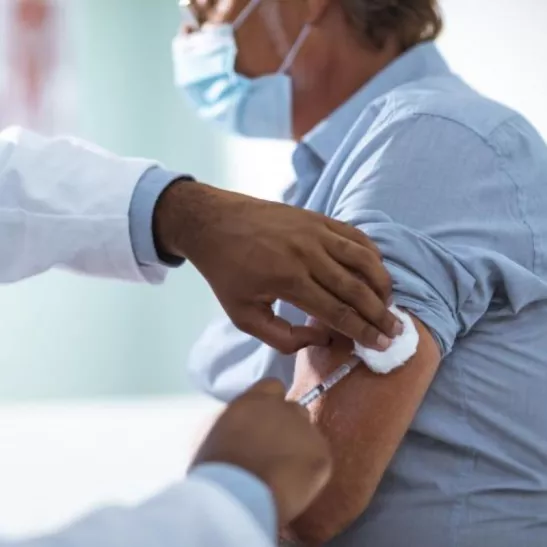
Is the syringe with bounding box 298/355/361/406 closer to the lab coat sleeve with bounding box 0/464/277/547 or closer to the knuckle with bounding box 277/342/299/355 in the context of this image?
the knuckle with bounding box 277/342/299/355

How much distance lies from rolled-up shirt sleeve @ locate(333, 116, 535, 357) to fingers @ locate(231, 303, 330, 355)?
99mm

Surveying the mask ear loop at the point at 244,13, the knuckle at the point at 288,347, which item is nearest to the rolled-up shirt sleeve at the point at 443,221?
the knuckle at the point at 288,347

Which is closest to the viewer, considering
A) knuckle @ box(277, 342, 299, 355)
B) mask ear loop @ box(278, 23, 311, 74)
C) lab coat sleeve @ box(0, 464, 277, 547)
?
lab coat sleeve @ box(0, 464, 277, 547)

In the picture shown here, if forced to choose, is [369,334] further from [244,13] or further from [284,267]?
[244,13]

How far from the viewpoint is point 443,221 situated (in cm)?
109

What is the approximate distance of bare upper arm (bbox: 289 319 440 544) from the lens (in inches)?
39.4

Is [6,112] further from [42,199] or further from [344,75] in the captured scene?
[42,199]

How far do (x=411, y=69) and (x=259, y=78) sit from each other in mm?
313

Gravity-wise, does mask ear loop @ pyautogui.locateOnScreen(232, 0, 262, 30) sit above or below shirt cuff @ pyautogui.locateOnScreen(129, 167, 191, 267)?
above

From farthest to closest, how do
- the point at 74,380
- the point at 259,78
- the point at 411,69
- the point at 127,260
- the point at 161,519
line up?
the point at 74,380, the point at 259,78, the point at 411,69, the point at 127,260, the point at 161,519

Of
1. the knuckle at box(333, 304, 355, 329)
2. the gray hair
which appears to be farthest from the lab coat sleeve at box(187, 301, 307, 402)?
Result: the gray hair

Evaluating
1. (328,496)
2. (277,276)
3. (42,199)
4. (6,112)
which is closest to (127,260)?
(42,199)

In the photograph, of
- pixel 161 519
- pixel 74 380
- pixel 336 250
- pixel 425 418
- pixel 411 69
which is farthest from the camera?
pixel 74 380

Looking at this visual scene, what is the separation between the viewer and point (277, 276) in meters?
0.98
